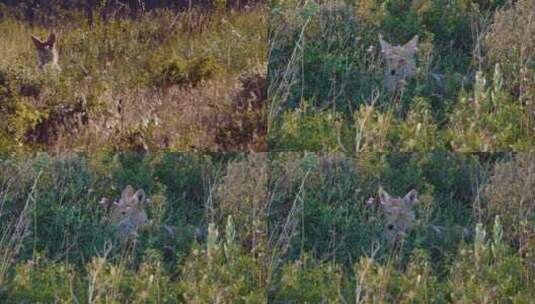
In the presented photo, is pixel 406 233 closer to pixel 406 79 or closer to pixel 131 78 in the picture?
pixel 406 79

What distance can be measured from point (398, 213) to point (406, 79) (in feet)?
1.87

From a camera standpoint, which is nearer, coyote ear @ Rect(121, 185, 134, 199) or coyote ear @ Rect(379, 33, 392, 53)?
coyote ear @ Rect(379, 33, 392, 53)

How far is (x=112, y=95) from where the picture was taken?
193 inches

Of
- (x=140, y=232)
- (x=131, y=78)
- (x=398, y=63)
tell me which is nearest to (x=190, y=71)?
(x=131, y=78)

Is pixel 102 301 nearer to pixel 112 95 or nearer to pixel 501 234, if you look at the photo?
pixel 112 95

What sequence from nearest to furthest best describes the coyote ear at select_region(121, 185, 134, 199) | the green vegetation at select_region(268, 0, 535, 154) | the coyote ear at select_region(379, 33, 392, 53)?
the green vegetation at select_region(268, 0, 535, 154)
the coyote ear at select_region(379, 33, 392, 53)
the coyote ear at select_region(121, 185, 134, 199)

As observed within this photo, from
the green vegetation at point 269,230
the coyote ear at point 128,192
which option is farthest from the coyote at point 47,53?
the coyote ear at point 128,192

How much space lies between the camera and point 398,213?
16.1ft

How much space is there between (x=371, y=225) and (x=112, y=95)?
124cm

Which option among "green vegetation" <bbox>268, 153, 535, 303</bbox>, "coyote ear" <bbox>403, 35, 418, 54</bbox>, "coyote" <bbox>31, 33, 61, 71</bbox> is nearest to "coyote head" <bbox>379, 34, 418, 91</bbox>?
"coyote ear" <bbox>403, 35, 418, 54</bbox>

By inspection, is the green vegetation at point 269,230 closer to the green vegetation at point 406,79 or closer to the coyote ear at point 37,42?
the green vegetation at point 406,79

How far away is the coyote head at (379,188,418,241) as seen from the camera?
16.1 feet

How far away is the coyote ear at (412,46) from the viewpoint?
4863 mm

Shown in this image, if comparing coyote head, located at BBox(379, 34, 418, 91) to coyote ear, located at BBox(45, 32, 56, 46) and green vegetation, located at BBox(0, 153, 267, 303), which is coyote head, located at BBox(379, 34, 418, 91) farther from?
coyote ear, located at BBox(45, 32, 56, 46)
